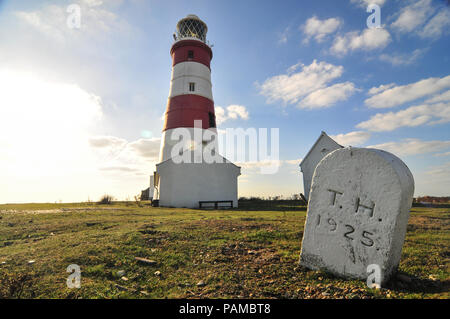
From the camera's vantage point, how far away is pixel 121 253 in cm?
459

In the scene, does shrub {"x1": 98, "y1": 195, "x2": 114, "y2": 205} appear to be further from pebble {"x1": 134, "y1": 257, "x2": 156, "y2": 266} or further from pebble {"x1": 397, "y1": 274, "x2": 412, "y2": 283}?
pebble {"x1": 397, "y1": 274, "x2": 412, "y2": 283}

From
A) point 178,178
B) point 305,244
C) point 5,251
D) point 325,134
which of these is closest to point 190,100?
point 178,178

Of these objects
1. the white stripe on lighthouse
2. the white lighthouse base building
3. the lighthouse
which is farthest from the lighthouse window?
the white lighthouse base building

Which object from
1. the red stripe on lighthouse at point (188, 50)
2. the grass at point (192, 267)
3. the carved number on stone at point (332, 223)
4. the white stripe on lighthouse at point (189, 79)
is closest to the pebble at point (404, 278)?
the grass at point (192, 267)

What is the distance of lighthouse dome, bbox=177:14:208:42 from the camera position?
74.8 ft

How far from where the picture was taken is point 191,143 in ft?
62.6

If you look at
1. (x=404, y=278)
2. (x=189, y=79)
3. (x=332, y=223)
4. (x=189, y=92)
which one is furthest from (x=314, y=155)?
(x=404, y=278)

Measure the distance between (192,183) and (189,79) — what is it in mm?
9220

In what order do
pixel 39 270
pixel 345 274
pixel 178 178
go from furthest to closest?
pixel 178 178 → pixel 39 270 → pixel 345 274

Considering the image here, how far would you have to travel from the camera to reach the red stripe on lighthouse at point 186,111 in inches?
755

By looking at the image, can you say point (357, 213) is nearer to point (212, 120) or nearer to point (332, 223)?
point (332, 223)
